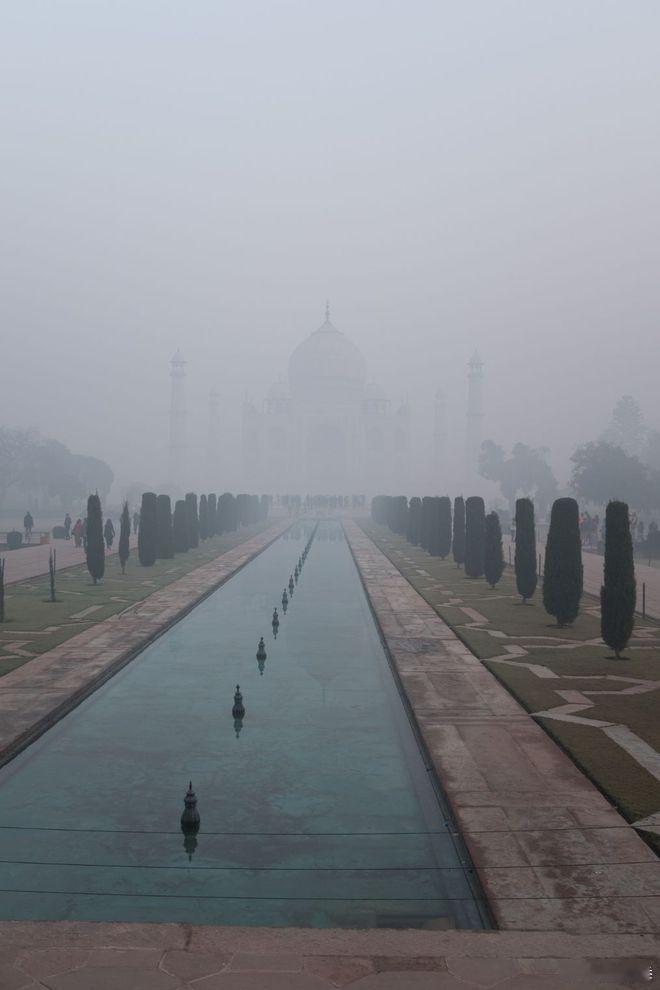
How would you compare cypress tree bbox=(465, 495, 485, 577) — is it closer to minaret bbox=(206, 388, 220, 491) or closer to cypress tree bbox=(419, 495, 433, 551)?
cypress tree bbox=(419, 495, 433, 551)

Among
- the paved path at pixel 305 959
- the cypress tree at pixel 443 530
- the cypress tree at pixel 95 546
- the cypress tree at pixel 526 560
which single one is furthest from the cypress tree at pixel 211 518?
the paved path at pixel 305 959

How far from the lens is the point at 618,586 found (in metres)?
14.1

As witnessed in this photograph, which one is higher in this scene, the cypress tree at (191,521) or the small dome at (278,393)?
the small dome at (278,393)

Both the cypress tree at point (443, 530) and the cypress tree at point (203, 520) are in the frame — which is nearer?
the cypress tree at point (443, 530)

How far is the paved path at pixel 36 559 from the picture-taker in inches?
1018

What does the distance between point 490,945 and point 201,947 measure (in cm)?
162

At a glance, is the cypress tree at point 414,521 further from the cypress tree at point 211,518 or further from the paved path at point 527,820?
the paved path at point 527,820

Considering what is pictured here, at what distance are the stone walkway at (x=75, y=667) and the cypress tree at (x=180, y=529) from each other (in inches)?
504

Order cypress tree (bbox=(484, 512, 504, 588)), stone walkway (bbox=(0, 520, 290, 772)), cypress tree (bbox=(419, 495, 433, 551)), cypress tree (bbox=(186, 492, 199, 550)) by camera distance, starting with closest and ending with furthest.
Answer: stone walkway (bbox=(0, 520, 290, 772)), cypress tree (bbox=(484, 512, 504, 588)), cypress tree (bbox=(419, 495, 433, 551)), cypress tree (bbox=(186, 492, 199, 550))

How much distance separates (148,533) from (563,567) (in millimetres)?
15365

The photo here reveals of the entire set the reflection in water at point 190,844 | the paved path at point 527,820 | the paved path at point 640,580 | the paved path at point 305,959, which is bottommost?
the reflection in water at point 190,844

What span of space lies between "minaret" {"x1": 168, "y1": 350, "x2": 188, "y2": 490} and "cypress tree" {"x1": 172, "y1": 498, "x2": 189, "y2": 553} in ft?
242

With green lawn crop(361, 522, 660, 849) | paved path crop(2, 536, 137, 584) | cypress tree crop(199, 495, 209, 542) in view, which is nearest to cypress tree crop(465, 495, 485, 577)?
green lawn crop(361, 522, 660, 849)

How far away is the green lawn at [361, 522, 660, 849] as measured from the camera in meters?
8.34
